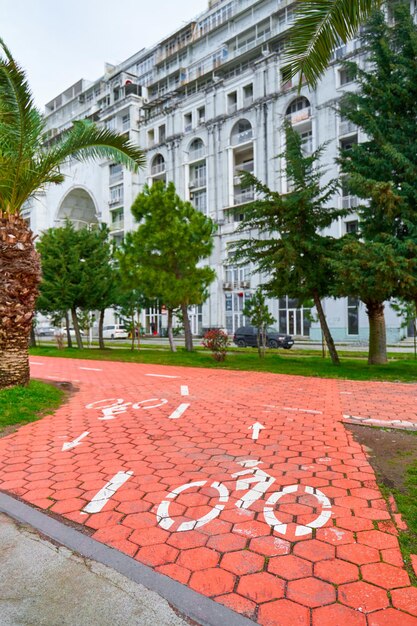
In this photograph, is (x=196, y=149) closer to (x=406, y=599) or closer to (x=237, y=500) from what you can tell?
(x=237, y=500)

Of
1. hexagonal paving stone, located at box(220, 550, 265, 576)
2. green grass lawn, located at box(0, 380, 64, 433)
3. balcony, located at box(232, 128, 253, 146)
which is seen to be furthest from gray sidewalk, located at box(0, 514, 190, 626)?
balcony, located at box(232, 128, 253, 146)

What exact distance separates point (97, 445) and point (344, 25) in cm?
524

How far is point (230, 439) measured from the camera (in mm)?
5508

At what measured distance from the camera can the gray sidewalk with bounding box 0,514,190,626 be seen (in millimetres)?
2275

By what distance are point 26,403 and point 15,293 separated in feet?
7.30

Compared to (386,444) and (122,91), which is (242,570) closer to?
(386,444)

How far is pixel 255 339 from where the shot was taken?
29062 millimetres

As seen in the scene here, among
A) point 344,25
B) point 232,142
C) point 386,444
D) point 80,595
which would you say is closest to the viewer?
point 80,595

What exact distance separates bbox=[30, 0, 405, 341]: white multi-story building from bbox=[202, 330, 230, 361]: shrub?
13.3 m

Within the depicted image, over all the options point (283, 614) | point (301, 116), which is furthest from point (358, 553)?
point (301, 116)

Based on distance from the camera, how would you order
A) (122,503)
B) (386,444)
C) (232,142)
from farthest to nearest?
(232,142) < (386,444) < (122,503)

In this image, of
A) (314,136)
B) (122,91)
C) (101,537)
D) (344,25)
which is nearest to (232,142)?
(314,136)

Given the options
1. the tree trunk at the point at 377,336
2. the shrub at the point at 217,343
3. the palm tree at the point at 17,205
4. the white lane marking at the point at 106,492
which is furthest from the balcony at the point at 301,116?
the white lane marking at the point at 106,492

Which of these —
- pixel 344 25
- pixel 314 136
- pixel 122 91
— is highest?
pixel 122 91
